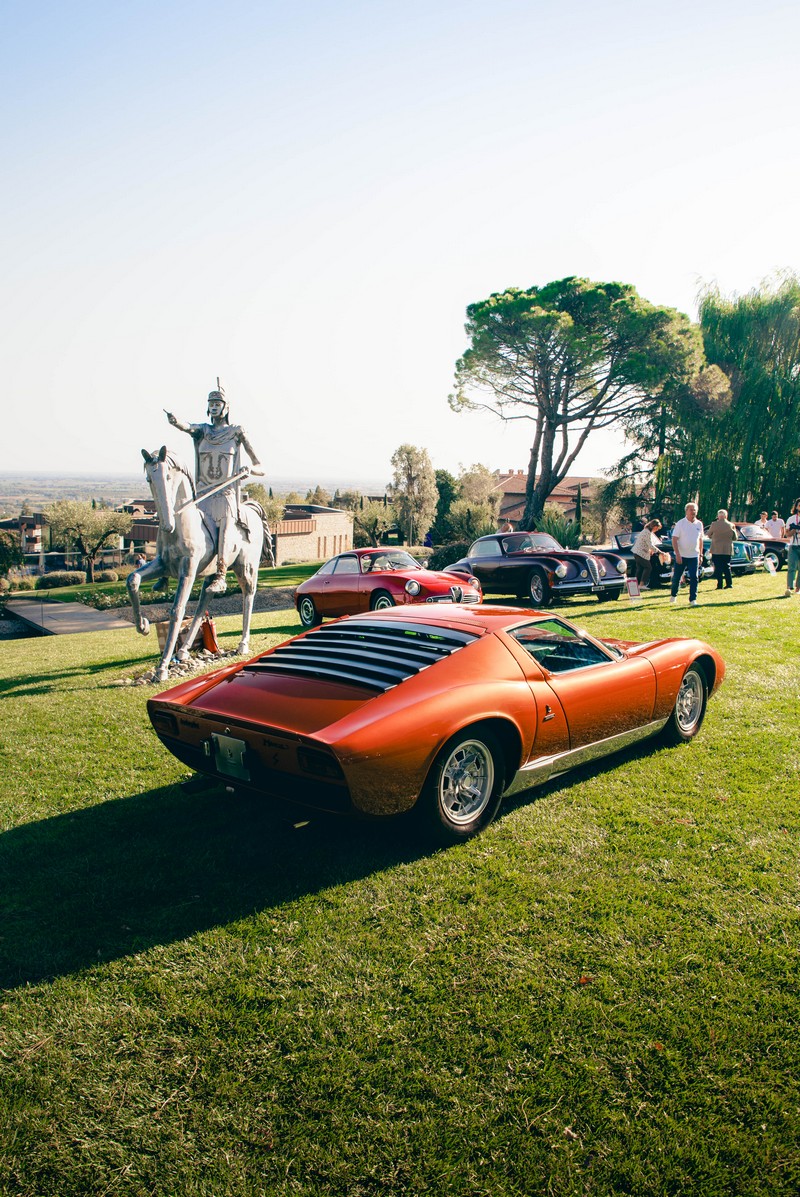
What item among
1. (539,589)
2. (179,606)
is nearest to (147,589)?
(539,589)

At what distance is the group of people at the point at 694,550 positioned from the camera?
13805mm

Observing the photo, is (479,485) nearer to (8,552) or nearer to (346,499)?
(346,499)

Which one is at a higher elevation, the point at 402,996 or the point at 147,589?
the point at 147,589

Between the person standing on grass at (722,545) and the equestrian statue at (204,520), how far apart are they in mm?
9364

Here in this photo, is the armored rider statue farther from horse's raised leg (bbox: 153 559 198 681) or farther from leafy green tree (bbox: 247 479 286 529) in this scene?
leafy green tree (bbox: 247 479 286 529)

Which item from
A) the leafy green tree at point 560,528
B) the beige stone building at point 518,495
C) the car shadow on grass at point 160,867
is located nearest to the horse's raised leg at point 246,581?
the car shadow on grass at point 160,867

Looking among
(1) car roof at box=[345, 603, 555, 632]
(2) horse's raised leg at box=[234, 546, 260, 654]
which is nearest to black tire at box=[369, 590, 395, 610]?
(2) horse's raised leg at box=[234, 546, 260, 654]

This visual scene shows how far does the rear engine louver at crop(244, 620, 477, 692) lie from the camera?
4.28 meters

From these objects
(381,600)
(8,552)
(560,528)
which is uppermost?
(560,528)

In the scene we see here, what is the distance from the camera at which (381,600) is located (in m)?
12.8

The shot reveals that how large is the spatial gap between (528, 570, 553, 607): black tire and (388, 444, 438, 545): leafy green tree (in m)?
33.2

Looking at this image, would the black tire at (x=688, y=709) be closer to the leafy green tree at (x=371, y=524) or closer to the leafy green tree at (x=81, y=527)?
the leafy green tree at (x=371, y=524)

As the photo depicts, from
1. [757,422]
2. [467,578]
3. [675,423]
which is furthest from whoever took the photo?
[675,423]

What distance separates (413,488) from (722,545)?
109ft
